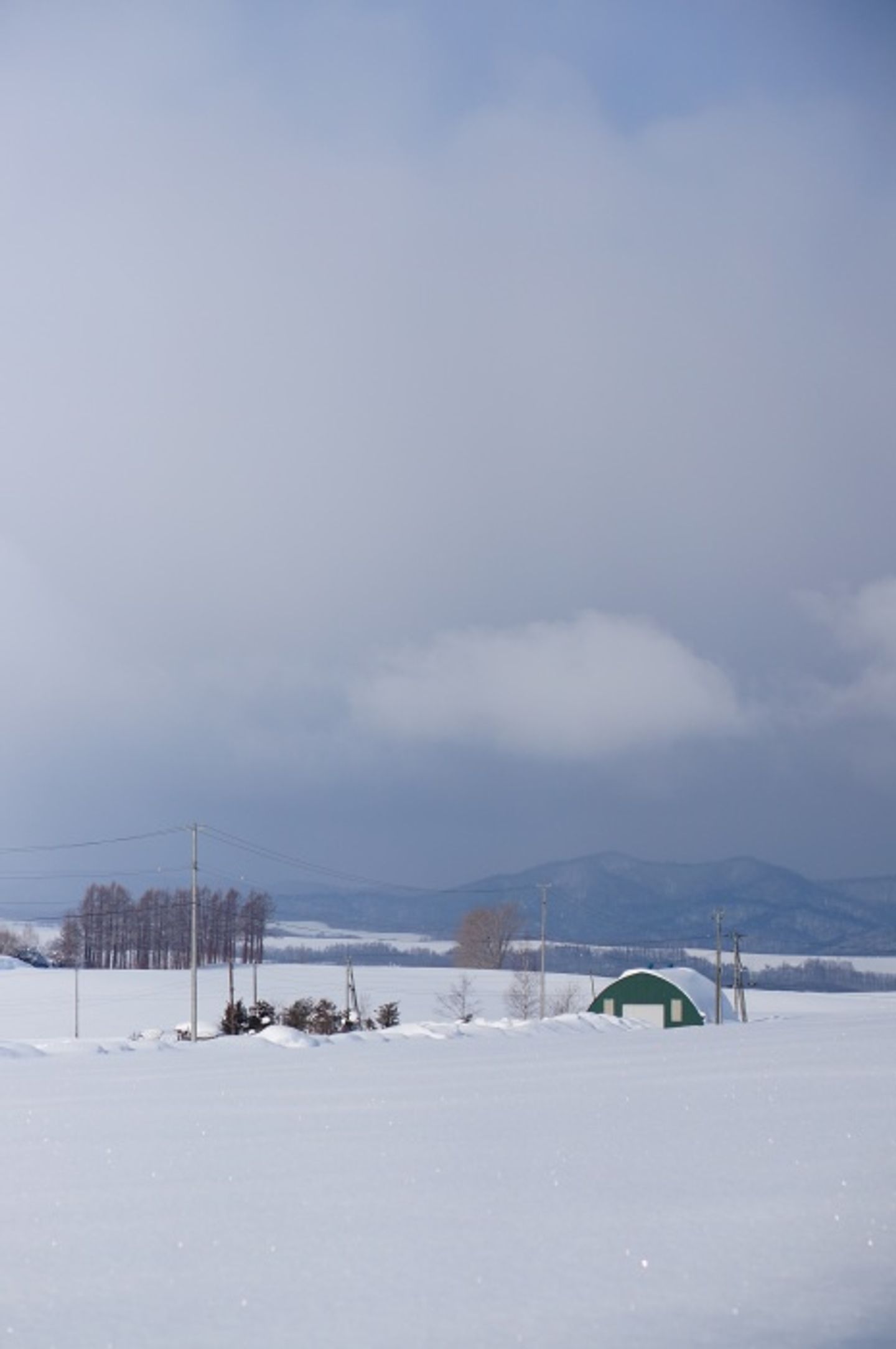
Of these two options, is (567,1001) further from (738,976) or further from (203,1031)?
(203,1031)

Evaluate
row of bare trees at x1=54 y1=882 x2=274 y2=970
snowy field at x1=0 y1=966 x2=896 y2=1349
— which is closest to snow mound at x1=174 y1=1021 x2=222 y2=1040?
snowy field at x1=0 y1=966 x2=896 y2=1349

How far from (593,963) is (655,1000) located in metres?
85.7

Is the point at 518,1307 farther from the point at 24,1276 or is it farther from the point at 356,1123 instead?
the point at 356,1123

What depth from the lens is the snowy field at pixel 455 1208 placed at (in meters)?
6.42

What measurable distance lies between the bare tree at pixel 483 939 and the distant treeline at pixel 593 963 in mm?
2507

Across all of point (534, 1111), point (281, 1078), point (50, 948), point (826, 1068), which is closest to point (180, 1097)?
point (281, 1078)

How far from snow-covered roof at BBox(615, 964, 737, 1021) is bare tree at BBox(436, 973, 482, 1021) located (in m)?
14.7

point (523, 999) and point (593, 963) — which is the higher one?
point (593, 963)

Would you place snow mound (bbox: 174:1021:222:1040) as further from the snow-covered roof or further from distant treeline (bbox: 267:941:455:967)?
distant treeline (bbox: 267:941:455:967)

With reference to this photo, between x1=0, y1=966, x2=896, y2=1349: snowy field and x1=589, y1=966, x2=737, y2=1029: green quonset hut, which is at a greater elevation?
x1=0, y1=966, x2=896, y2=1349: snowy field

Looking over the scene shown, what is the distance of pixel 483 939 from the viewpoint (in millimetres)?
121250

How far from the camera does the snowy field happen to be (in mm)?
6422

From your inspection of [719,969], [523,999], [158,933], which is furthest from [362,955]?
[719,969]

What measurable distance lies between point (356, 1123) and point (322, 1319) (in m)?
6.03
